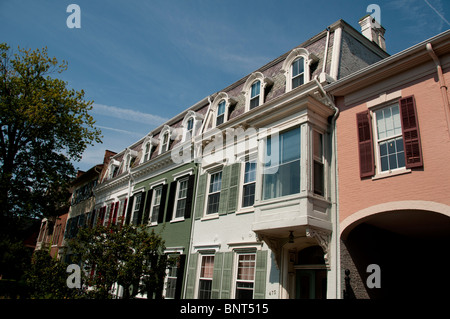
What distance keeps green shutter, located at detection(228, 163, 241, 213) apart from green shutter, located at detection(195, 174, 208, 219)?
1804mm

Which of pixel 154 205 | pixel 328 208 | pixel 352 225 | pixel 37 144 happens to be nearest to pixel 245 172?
pixel 328 208

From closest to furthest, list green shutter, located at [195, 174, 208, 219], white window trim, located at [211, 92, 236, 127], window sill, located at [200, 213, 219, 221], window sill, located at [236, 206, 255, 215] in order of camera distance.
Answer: window sill, located at [236, 206, 255, 215], window sill, located at [200, 213, 219, 221], green shutter, located at [195, 174, 208, 219], white window trim, located at [211, 92, 236, 127]

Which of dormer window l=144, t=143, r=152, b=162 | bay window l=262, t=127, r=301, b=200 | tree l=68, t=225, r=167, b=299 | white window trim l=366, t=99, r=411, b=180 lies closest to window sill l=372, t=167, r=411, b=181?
white window trim l=366, t=99, r=411, b=180

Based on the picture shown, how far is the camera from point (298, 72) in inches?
477

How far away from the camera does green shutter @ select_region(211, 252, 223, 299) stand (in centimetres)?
1165

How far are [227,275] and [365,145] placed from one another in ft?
20.2

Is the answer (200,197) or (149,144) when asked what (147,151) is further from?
(200,197)

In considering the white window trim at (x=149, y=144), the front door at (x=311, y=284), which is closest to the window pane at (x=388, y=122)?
the front door at (x=311, y=284)

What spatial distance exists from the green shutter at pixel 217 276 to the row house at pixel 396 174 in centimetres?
466

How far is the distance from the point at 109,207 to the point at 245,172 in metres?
13.2

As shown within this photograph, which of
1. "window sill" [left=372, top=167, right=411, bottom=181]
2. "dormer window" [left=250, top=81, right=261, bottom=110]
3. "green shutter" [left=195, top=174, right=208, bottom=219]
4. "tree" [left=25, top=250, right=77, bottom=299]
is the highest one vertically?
"dormer window" [left=250, top=81, right=261, bottom=110]

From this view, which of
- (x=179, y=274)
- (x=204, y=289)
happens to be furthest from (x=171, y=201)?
(x=204, y=289)

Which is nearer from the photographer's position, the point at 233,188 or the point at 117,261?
the point at 117,261

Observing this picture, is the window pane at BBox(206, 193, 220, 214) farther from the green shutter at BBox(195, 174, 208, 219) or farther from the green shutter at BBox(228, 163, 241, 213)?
the green shutter at BBox(228, 163, 241, 213)
